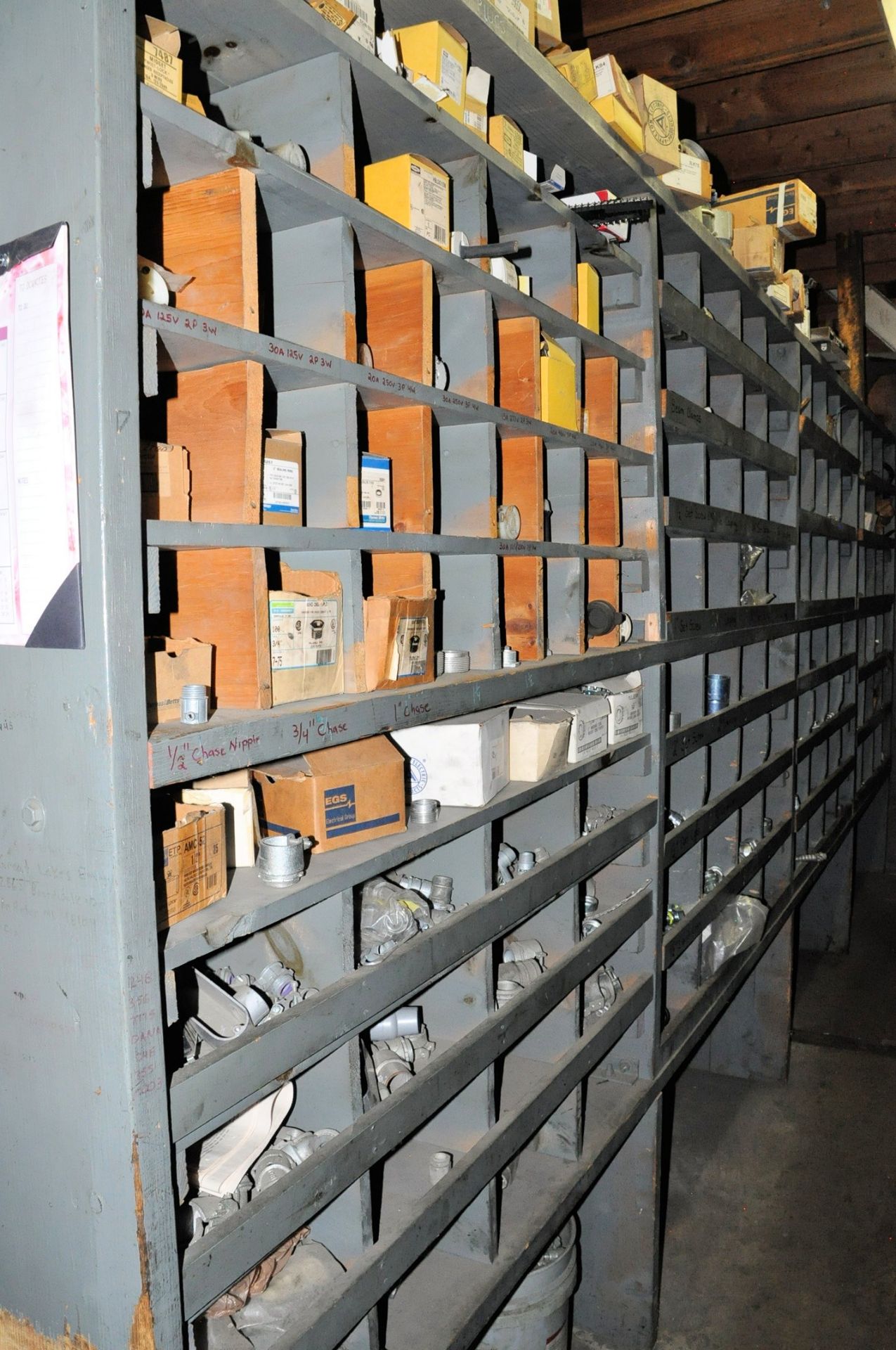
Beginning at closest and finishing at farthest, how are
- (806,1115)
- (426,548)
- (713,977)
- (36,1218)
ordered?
1. (36,1218)
2. (426,548)
3. (713,977)
4. (806,1115)

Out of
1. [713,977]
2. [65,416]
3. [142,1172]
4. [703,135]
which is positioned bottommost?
[713,977]

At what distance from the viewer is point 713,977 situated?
121 inches

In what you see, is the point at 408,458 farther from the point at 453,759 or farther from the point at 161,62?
the point at 161,62

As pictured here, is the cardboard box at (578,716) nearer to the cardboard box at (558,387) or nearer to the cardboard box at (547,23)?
the cardboard box at (558,387)

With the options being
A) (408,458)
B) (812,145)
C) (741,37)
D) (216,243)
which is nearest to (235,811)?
(408,458)

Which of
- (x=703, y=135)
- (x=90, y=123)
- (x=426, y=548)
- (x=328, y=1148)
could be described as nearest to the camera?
(x=90, y=123)

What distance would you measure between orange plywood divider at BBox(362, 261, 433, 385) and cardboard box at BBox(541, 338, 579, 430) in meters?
0.44

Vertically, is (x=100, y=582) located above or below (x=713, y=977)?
above

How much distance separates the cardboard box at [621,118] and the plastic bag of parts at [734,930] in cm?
234

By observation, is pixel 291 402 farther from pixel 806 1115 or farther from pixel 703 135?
pixel 806 1115

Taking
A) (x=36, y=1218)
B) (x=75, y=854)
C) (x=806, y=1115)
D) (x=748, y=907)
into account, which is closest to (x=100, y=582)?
(x=75, y=854)

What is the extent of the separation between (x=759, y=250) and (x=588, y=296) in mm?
1359

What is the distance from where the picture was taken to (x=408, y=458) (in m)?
1.55

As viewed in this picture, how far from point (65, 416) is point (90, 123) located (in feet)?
0.92
